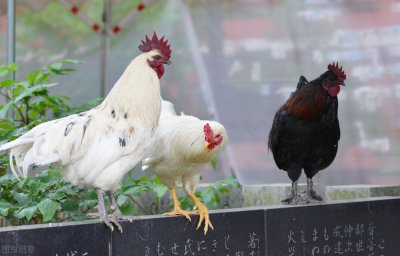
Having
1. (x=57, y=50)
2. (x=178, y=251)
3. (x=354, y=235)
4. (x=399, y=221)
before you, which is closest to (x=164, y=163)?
(x=178, y=251)

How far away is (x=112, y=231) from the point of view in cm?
337

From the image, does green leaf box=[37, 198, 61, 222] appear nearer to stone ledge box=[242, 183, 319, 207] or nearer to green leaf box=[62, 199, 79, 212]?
green leaf box=[62, 199, 79, 212]

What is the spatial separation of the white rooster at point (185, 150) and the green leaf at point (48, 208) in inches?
19.7

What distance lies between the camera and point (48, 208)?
3701 mm

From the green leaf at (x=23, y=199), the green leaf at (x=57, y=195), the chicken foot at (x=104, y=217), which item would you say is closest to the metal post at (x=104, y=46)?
the green leaf at (x=23, y=199)

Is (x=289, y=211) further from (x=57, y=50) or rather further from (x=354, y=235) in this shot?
(x=57, y=50)

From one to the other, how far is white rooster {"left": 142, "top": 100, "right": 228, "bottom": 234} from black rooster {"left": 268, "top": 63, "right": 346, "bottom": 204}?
0.68 m

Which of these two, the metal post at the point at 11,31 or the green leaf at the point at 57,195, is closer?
the green leaf at the point at 57,195

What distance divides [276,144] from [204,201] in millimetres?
601

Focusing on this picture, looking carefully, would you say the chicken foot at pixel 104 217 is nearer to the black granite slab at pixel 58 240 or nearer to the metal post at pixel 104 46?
the black granite slab at pixel 58 240

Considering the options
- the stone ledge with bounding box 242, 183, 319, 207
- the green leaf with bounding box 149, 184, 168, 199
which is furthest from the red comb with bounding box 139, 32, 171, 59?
the stone ledge with bounding box 242, 183, 319, 207

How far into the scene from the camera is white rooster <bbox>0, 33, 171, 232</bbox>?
3.34 m

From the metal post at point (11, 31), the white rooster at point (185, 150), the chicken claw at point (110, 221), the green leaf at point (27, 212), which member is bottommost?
the chicken claw at point (110, 221)

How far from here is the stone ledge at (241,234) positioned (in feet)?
10.5
